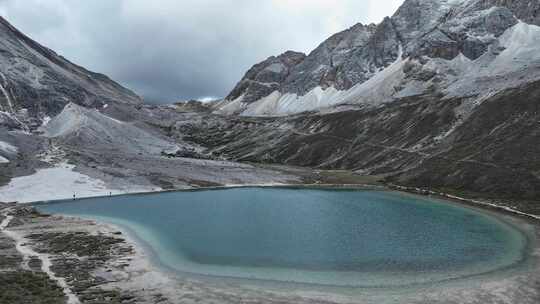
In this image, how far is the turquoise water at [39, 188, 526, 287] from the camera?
53.5m

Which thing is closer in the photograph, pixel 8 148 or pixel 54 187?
pixel 54 187

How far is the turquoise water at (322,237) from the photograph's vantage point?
53.5 m

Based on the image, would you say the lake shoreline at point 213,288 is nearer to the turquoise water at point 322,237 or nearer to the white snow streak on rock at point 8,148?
the turquoise water at point 322,237

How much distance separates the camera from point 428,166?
5148 inches

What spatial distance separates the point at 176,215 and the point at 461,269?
189 feet

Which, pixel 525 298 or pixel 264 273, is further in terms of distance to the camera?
pixel 264 273

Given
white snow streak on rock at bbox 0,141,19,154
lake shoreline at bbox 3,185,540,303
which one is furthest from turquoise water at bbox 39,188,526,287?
white snow streak on rock at bbox 0,141,19,154

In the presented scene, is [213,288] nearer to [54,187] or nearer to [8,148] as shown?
[54,187]

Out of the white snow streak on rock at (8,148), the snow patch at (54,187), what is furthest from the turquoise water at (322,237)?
the white snow streak on rock at (8,148)

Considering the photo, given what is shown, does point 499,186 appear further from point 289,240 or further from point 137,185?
point 137,185

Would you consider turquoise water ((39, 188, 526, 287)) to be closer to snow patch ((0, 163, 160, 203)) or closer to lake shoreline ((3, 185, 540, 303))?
lake shoreline ((3, 185, 540, 303))

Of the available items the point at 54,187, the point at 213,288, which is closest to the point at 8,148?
the point at 54,187

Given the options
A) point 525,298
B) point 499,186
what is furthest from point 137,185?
point 525,298

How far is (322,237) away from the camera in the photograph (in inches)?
2788
